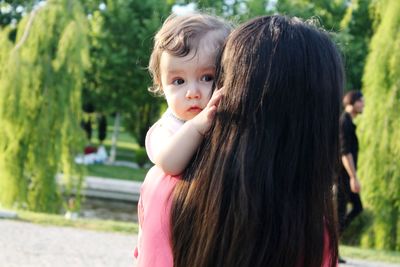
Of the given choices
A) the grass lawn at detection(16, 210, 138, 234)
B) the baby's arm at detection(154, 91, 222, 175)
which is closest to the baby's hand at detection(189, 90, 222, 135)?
the baby's arm at detection(154, 91, 222, 175)

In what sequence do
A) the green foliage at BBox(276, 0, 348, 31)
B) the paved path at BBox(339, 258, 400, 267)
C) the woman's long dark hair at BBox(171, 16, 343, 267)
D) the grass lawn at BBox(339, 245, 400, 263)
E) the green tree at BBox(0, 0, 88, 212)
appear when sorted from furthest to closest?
the green foliage at BBox(276, 0, 348, 31) → the green tree at BBox(0, 0, 88, 212) → the grass lawn at BBox(339, 245, 400, 263) → the paved path at BBox(339, 258, 400, 267) → the woman's long dark hair at BBox(171, 16, 343, 267)

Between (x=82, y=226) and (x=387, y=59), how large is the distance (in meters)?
4.25

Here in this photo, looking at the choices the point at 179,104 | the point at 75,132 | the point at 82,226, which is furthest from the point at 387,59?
the point at 179,104

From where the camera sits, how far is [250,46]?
1583mm

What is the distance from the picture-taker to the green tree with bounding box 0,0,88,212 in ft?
39.3

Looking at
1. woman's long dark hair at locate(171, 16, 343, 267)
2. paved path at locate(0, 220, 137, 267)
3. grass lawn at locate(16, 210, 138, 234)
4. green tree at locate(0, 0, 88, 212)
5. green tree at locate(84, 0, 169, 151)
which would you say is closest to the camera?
woman's long dark hair at locate(171, 16, 343, 267)

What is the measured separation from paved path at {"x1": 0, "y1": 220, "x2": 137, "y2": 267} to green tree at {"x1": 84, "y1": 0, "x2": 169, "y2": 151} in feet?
55.1

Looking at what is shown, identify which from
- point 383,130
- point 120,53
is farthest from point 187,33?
point 120,53

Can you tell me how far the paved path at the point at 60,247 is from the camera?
287 inches

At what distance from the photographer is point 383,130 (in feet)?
33.4

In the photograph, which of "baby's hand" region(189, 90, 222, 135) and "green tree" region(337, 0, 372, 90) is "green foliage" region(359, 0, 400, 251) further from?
"green tree" region(337, 0, 372, 90)

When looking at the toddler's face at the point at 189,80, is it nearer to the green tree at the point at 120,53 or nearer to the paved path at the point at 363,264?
the paved path at the point at 363,264

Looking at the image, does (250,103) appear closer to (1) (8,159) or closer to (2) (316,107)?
(2) (316,107)

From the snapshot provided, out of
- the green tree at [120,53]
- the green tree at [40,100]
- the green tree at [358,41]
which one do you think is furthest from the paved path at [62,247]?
the green tree at [120,53]
